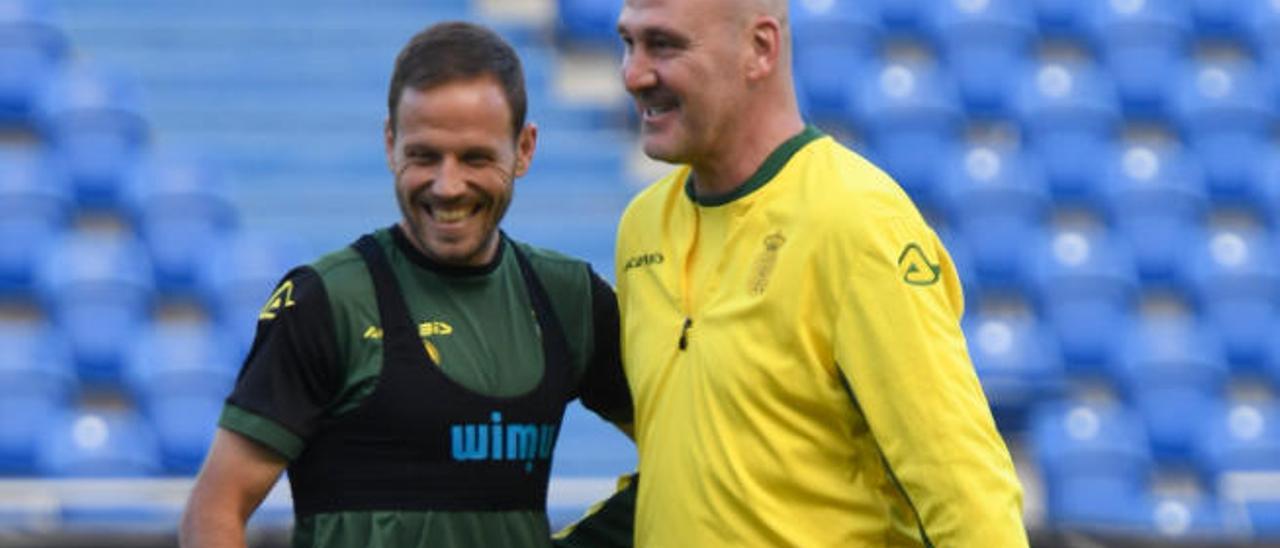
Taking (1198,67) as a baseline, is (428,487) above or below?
below

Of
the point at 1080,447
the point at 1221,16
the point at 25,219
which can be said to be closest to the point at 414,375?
the point at 1080,447

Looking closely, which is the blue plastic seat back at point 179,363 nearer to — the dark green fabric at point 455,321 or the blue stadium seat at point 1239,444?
the blue stadium seat at point 1239,444

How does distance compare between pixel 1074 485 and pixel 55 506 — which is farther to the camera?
pixel 1074 485

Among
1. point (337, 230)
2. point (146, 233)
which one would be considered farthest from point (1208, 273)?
point (146, 233)

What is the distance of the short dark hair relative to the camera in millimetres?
2838

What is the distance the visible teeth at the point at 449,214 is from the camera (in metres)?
2.85

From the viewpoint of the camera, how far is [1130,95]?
32.9 feet

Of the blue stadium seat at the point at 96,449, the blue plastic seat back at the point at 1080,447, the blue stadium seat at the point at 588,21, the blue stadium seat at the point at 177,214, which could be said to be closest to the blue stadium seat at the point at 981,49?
the blue stadium seat at the point at 588,21

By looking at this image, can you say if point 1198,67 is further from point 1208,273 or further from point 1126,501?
point 1126,501

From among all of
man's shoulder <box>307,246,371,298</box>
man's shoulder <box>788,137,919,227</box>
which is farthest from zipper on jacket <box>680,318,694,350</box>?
man's shoulder <box>307,246,371,298</box>

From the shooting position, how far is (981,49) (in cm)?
985

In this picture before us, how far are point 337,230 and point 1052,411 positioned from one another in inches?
129

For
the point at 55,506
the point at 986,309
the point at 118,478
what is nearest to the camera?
the point at 55,506

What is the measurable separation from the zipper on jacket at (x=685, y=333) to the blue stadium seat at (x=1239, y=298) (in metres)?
7.07
